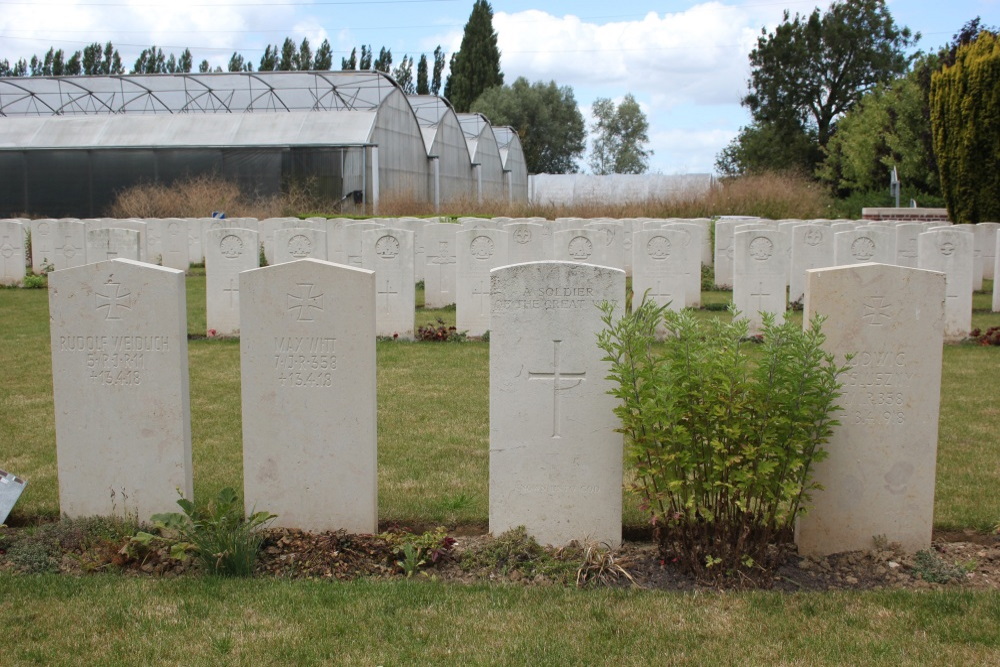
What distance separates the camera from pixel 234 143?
99.6ft

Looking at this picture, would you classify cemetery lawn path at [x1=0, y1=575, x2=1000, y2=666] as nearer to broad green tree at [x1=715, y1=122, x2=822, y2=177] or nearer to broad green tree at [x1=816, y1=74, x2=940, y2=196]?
broad green tree at [x1=816, y1=74, x2=940, y2=196]

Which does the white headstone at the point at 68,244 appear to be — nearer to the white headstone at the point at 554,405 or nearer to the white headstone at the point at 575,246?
the white headstone at the point at 575,246

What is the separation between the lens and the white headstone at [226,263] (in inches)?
474

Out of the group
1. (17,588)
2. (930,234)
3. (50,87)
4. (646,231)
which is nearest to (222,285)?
(646,231)

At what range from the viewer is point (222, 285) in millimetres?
12078

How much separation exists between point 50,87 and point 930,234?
3298 cm

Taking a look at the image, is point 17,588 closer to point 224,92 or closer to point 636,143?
point 224,92

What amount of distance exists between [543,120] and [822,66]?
761 inches

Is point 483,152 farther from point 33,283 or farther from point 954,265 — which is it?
point 954,265

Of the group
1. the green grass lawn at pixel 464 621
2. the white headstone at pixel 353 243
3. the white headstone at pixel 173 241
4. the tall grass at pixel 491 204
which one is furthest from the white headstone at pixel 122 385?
the tall grass at pixel 491 204

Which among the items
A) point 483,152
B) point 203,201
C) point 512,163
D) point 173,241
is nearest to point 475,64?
point 512,163

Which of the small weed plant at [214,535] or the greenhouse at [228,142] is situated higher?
the greenhouse at [228,142]

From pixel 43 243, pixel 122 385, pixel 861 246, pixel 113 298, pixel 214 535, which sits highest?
pixel 43 243

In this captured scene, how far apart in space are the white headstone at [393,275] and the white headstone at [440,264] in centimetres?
259
